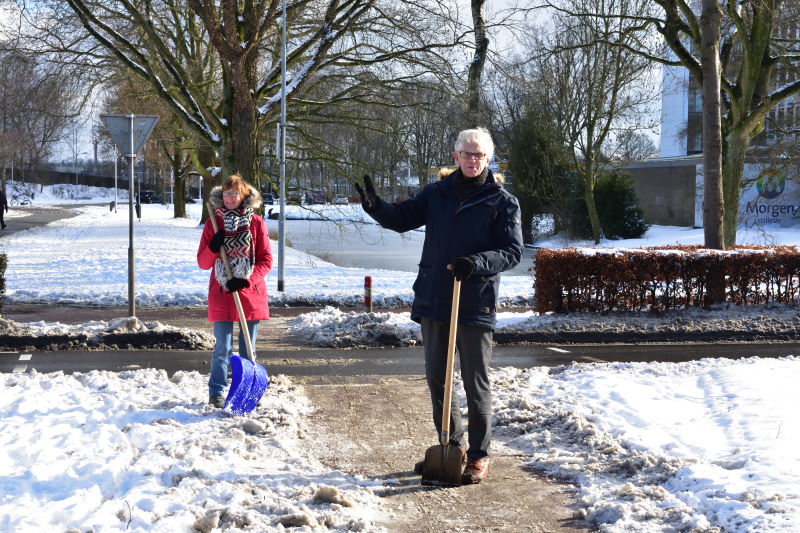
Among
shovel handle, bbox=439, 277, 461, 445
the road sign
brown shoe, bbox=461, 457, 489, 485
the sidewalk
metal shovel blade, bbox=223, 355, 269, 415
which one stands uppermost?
the road sign

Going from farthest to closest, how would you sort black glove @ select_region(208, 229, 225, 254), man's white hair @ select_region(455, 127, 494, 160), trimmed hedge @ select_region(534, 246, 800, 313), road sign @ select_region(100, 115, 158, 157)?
1. trimmed hedge @ select_region(534, 246, 800, 313)
2. road sign @ select_region(100, 115, 158, 157)
3. black glove @ select_region(208, 229, 225, 254)
4. man's white hair @ select_region(455, 127, 494, 160)

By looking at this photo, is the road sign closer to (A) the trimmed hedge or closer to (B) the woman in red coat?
(A) the trimmed hedge

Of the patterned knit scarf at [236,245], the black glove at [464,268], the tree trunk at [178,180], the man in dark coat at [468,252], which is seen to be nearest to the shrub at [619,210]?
the tree trunk at [178,180]

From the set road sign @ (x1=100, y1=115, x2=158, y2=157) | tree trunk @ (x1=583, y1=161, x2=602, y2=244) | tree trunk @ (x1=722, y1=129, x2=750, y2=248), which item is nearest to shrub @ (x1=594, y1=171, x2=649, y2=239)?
tree trunk @ (x1=583, y1=161, x2=602, y2=244)

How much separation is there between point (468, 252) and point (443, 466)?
126cm

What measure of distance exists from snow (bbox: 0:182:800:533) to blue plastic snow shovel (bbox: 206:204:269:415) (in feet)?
0.41

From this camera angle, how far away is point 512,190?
3922 cm

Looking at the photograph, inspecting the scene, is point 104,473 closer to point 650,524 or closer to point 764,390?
point 650,524

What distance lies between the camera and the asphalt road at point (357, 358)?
9.38 m

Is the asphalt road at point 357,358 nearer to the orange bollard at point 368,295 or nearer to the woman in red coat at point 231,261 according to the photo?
the woman in red coat at point 231,261

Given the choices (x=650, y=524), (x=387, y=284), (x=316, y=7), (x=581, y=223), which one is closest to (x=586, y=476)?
(x=650, y=524)

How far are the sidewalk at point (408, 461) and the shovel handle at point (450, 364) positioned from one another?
0.36 m

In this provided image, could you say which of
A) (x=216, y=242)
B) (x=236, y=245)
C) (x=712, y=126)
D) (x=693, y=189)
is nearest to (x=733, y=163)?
(x=712, y=126)

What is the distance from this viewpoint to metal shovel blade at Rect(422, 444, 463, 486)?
521 centimetres
